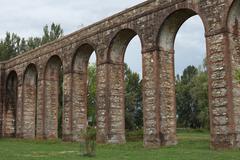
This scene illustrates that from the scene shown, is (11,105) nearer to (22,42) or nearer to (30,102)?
(30,102)

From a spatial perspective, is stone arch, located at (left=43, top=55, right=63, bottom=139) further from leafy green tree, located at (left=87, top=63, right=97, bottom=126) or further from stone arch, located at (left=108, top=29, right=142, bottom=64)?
leafy green tree, located at (left=87, top=63, right=97, bottom=126)

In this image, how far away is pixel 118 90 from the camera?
71.3 feet

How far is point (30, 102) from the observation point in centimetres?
2939

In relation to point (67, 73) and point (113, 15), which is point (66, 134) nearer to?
point (67, 73)

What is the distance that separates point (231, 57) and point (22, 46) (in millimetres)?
31197

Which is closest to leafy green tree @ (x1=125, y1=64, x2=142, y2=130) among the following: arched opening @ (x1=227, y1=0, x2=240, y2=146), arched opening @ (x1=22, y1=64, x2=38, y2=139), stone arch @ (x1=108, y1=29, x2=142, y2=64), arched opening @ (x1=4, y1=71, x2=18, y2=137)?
arched opening @ (x1=4, y1=71, x2=18, y2=137)

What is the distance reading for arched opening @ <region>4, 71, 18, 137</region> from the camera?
102 feet

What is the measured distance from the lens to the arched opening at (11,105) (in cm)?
3116

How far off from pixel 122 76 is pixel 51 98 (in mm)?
6953

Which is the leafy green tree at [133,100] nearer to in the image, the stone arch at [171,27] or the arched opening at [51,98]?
the arched opening at [51,98]

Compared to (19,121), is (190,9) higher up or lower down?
higher up

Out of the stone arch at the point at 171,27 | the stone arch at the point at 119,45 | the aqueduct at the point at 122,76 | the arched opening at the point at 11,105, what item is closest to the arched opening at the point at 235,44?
the aqueduct at the point at 122,76

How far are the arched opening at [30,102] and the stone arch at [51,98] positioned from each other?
220 centimetres

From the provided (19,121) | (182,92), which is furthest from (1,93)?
(182,92)
